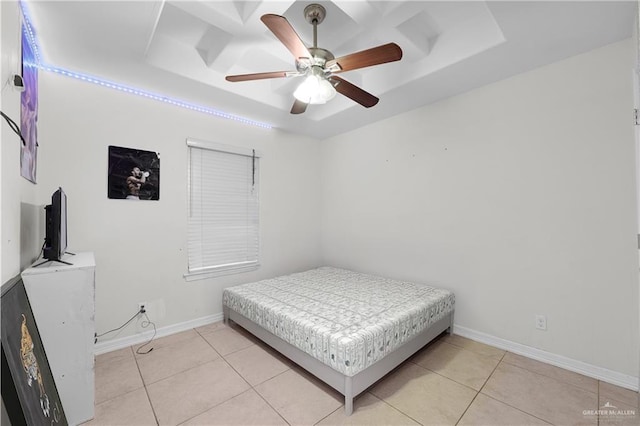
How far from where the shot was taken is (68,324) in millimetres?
1680

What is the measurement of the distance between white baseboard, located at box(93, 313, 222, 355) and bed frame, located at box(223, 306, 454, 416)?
1.96 ft

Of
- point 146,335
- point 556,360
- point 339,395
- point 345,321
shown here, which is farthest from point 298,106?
point 556,360

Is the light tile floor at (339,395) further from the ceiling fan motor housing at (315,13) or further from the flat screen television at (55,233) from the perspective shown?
the ceiling fan motor housing at (315,13)

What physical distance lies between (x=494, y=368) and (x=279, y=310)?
73.2 inches

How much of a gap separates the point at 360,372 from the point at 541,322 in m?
1.74

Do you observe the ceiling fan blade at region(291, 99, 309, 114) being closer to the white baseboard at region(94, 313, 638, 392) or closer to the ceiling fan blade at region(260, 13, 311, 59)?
the ceiling fan blade at region(260, 13, 311, 59)

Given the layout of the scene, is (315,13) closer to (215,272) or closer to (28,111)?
(28,111)

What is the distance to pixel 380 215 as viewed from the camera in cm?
366

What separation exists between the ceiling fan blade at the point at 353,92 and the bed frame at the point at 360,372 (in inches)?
81.4

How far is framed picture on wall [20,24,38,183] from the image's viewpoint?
1746 mm

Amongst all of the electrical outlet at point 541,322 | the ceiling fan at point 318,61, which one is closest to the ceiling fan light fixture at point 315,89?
the ceiling fan at point 318,61

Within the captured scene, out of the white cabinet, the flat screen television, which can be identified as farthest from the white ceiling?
the white cabinet

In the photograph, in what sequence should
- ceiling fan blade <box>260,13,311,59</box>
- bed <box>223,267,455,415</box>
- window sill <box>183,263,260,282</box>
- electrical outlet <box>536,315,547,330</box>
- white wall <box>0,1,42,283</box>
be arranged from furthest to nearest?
window sill <box>183,263,260,282</box> < electrical outlet <box>536,315,547,330</box> < bed <box>223,267,455,415</box> < ceiling fan blade <box>260,13,311,59</box> < white wall <box>0,1,42,283</box>

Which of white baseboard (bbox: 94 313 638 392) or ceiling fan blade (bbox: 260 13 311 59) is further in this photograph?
white baseboard (bbox: 94 313 638 392)
